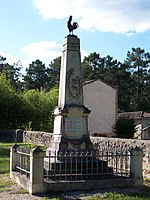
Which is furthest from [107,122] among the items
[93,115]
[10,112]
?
[10,112]

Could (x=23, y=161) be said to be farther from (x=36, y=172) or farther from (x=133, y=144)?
(x=133, y=144)

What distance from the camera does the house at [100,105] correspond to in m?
42.2

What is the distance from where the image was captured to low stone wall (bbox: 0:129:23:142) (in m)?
29.4

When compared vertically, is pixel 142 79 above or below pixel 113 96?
above

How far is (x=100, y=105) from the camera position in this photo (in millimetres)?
42750

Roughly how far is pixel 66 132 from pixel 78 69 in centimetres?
220

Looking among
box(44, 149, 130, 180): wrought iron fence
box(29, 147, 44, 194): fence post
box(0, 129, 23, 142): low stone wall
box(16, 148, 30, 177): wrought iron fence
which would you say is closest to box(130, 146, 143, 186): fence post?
box(44, 149, 130, 180): wrought iron fence

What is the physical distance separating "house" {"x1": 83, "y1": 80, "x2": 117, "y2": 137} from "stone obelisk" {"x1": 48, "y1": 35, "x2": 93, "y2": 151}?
3003cm

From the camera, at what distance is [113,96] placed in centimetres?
4319

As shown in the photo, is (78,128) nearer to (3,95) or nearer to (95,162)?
(95,162)

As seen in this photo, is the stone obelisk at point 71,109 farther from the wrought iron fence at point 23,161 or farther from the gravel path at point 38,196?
the gravel path at point 38,196

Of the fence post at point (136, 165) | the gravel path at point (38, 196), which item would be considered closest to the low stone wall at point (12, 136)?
the gravel path at point (38, 196)

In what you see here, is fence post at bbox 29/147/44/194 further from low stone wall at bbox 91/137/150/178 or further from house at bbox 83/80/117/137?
house at bbox 83/80/117/137

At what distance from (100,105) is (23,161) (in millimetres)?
31558
